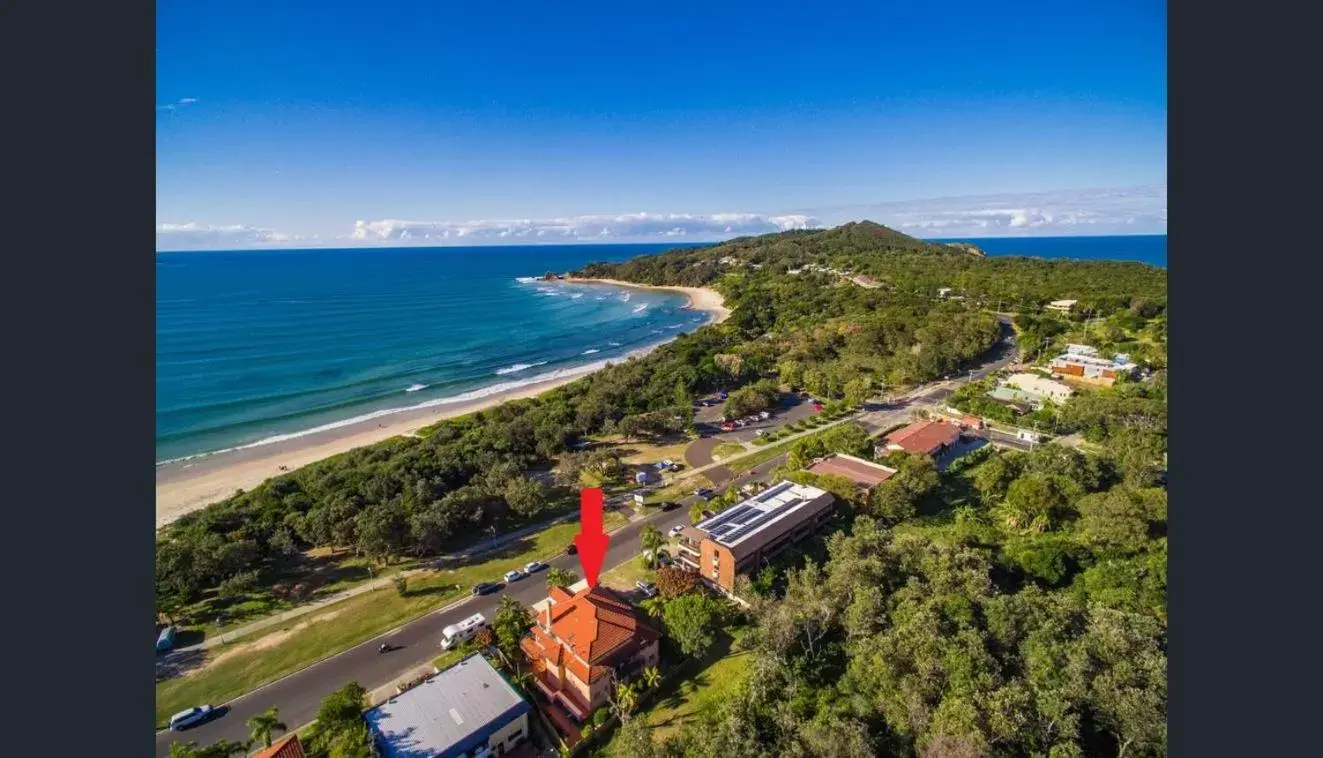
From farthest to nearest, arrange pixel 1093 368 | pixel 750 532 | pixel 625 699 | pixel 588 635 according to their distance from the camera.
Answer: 1. pixel 1093 368
2. pixel 750 532
3. pixel 588 635
4. pixel 625 699

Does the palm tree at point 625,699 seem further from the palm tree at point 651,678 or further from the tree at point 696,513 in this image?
the tree at point 696,513

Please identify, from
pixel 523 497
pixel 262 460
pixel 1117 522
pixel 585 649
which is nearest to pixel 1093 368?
pixel 1117 522

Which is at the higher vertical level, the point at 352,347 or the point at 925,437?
the point at 352,347

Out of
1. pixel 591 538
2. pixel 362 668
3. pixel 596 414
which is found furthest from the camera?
pixel 596 414

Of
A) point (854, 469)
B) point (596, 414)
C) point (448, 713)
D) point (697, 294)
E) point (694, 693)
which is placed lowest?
point (694, 693)

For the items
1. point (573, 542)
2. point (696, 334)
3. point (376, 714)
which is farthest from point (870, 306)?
point (376, 714)

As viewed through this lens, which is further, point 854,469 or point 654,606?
point 854,469

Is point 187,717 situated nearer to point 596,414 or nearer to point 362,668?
point 362,668
